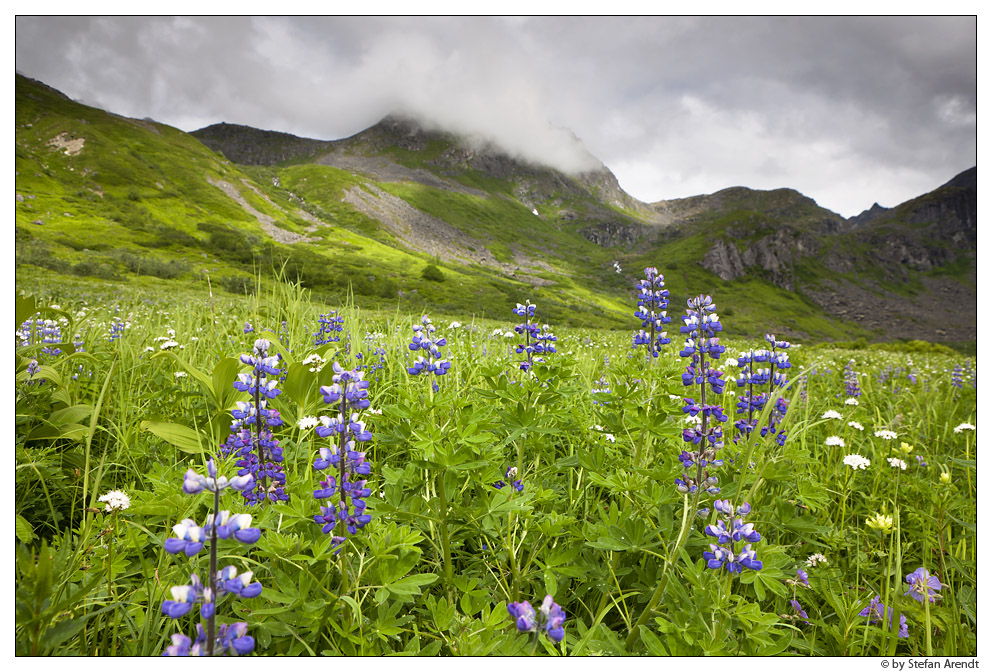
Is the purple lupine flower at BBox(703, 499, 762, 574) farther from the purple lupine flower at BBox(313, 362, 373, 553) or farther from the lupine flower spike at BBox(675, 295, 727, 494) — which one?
the purple lupine flower at BBox(313, 362, 373, 553)

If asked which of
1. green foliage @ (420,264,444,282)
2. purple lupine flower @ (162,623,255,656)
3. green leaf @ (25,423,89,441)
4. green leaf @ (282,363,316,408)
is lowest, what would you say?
green leaf @ (25,423,89,441)

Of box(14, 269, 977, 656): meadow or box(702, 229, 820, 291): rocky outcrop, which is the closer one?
box(14, 269, 977, 656): meadow

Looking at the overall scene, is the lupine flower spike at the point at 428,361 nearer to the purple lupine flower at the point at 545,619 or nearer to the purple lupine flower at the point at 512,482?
the purple lupine flower at the point at 512,482

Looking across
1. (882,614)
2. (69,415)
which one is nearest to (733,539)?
(882,614)

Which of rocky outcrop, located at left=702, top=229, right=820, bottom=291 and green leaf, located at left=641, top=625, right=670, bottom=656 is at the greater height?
rocky outcrop, located at left=702, top=229, right=820, bottom=291

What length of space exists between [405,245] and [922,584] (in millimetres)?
117039

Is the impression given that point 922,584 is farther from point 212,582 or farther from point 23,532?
point 23,532

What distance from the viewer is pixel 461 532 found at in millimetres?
2055

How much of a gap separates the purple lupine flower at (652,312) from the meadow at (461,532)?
16mm

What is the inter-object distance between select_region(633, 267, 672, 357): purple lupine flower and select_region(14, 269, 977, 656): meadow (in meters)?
0.02

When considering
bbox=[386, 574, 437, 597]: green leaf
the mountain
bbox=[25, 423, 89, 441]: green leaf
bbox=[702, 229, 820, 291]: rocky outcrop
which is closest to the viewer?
bbox=[386, 574, 437, 597]: green leaf

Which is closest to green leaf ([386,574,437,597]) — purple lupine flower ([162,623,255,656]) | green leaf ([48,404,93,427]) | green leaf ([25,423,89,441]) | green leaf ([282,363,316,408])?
purple lupine flower ([162,623,255,656])

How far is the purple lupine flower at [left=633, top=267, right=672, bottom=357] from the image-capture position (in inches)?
104
